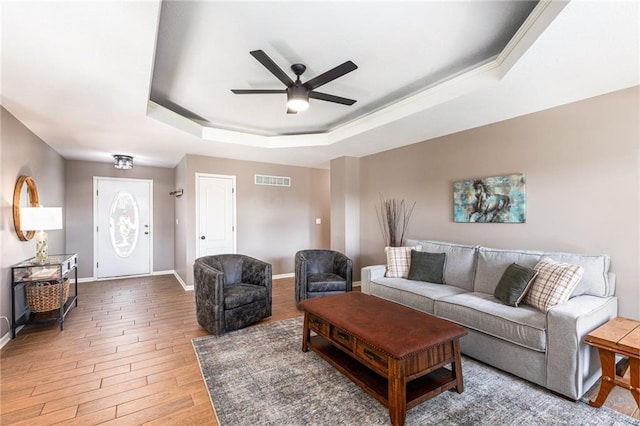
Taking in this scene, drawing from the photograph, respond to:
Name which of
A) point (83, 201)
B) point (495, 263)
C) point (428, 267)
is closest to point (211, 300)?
point (428, 267)

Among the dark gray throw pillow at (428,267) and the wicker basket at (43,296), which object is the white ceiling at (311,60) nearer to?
the dark gray throw pillow at (428,267)

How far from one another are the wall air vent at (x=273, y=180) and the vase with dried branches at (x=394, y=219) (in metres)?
2.16

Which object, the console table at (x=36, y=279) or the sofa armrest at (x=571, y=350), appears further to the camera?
the console table at (x=36, y=279)

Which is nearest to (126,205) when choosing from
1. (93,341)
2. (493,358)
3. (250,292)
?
(93,341)

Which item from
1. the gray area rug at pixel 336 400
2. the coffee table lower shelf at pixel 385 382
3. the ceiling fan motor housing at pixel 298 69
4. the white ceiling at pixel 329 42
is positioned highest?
the white ceiling at pixel 329 42

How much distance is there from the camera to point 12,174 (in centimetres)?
321

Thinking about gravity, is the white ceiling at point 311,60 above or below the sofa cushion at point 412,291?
above

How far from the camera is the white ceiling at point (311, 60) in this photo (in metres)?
1.74

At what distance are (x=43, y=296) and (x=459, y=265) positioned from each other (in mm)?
4960

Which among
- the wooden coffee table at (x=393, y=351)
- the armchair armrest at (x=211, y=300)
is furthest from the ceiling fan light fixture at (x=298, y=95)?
the armchair armrest at (x=211, y=300)

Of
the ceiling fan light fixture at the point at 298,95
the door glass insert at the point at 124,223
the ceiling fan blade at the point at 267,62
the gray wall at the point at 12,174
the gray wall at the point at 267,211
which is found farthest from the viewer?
the door glass insert at the point at 124,223

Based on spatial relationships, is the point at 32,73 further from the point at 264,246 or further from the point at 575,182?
the point at 575,182

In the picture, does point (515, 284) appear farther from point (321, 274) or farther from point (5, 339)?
point (5, 339)

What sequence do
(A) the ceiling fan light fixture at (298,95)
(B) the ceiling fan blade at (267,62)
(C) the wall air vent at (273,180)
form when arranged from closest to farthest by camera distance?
1. (B) the ceiling fan blade at (267,62)
2. (A) the ceiling fan light fixture at (298,95)
3. (C) the wall air vent at (273,180)
